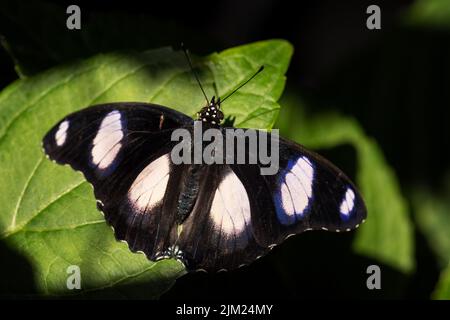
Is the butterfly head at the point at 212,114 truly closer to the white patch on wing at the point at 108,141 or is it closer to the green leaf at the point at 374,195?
the white patch on wing at the point at 108,141

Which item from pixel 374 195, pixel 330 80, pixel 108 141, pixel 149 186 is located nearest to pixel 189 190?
pixel 149 186

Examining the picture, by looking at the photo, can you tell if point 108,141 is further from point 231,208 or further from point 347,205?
point 347,205

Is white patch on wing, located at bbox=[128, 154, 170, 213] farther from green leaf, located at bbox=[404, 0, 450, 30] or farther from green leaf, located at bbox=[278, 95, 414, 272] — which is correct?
green leaf, located at bbox=[404, 0, 450, 30]

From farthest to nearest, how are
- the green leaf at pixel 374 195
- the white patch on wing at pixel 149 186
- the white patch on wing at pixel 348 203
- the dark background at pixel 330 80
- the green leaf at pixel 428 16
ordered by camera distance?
the green leaf at pixel 428 16
the green leaf at pixel 374 195
the dark background at pixel 330 80
the white patch on wing at pixel 149 186
the white patch on wing at pixel 348 203

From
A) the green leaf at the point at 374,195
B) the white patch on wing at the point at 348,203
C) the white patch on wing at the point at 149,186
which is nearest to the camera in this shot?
the white patch on wing at the point at 348,203

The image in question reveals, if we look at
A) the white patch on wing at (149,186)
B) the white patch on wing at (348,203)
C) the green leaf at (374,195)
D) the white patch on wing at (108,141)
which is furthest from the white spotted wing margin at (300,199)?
the green leaf at (374,195)

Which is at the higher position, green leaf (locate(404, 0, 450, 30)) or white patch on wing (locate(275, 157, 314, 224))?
green leaf (locate(404, 0, 450, 30))

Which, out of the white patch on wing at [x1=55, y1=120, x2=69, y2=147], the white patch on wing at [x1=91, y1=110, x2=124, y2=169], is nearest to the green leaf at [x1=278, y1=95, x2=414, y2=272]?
the white patch on wing at [x1=91, y1=110, x2=124, y2=169]
